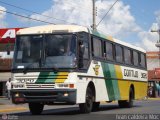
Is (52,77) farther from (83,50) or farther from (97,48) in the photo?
(97,48)

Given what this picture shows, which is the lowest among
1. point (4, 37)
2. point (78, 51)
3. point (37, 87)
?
point (37, 87)

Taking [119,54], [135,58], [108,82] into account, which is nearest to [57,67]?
[108,82]

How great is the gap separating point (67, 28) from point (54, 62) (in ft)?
4.90

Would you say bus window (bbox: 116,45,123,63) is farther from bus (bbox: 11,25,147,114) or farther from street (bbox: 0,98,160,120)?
bus (bbox: 11,25,147,114)

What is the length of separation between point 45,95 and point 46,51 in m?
1.62

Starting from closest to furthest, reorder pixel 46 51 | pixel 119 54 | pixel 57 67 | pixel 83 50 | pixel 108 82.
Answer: pixel 57 67, pixel 46 51, pixel 83 50, pixel 108 82, pixel 119 54

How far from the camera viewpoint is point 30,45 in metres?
19.0

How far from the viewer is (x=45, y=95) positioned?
18188 millimetres

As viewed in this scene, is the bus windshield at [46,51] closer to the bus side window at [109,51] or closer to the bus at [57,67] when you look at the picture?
the bus at [57,67]

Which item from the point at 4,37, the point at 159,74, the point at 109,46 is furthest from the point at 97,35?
the point at 159,74

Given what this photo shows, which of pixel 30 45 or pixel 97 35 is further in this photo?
pixel 97 35

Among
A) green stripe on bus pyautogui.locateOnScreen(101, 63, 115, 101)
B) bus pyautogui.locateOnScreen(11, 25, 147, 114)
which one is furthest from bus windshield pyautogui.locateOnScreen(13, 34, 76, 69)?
green stripe on bus pyautogui.locateOnScreen(101, 63, 115, 101)

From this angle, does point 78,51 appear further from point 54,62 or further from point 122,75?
point 122,75

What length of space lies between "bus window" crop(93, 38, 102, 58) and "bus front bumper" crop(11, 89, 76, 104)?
299 centimetres
